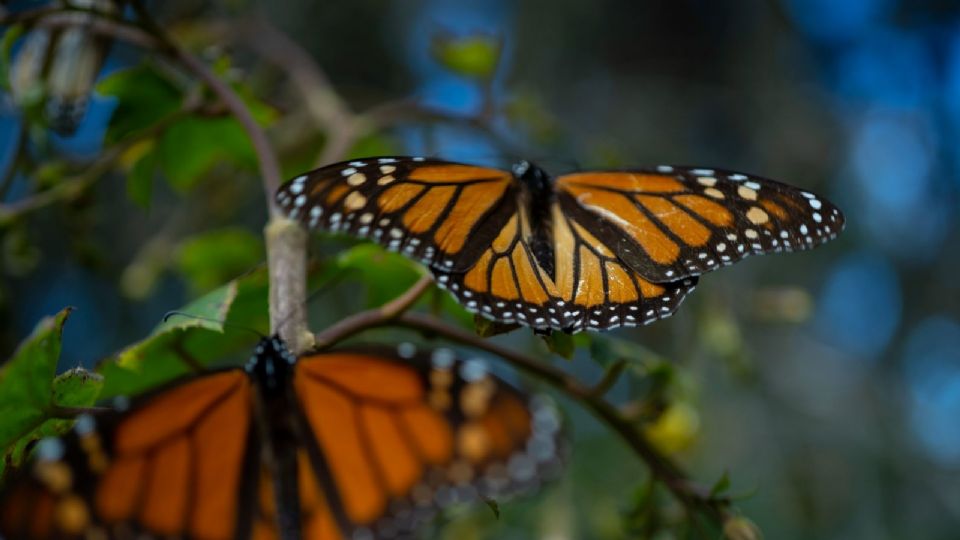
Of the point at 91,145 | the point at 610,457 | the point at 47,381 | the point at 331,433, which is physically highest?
the point at 47,381

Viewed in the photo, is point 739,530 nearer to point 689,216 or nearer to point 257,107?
point 689,216

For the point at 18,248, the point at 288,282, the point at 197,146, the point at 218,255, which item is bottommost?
the point at 218,255

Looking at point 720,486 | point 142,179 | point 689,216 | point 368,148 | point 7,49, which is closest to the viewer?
point 720,486

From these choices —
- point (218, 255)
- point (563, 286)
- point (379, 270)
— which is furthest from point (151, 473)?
point (218, 255)

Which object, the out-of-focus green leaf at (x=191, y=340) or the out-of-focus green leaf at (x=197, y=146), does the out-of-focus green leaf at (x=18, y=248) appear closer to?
the out-of-focus green leaf at (x=197, y=146)

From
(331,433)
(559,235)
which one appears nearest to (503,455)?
(331,433)

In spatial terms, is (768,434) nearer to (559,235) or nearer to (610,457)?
(610,457)

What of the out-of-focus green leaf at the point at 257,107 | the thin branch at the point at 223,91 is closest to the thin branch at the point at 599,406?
Result: the thin branch at the point at 223,91
